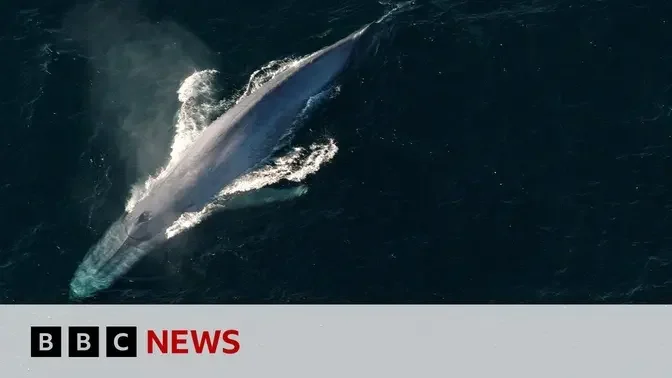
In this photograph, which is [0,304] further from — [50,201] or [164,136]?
[164,136]

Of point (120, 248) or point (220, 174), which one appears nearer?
point (120, 248)

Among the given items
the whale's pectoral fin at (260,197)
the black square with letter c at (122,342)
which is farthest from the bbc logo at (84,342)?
the whale's pectoral fin at (260,197)

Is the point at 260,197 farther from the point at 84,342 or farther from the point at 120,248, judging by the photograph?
the point at 84,342

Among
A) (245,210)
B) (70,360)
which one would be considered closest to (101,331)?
(70,360)

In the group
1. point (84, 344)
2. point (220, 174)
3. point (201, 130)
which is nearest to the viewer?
point (84, 344)

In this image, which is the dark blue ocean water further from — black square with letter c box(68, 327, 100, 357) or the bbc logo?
black square with letter c box(68, 327, 100, 357)

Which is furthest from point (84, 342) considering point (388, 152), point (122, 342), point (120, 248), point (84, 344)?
point (388, 152)
